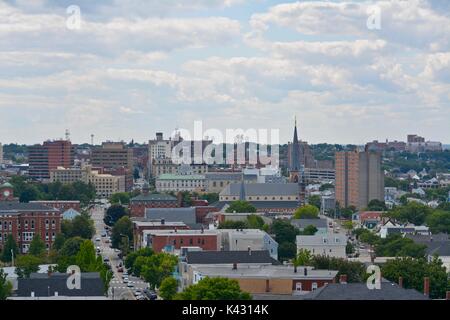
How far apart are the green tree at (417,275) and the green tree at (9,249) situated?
44.2ft

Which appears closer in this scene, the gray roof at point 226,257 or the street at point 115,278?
the street at point 115,278

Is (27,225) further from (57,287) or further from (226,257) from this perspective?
(57,287)

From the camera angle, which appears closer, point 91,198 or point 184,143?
point 91,198

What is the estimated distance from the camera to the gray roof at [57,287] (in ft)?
58.0

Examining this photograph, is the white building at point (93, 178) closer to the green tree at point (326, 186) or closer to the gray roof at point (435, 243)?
the green tree at point (326, 186)

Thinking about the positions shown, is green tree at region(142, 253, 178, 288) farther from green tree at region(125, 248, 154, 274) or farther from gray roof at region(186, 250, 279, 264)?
green tree at region(125, 248, 154, 274)

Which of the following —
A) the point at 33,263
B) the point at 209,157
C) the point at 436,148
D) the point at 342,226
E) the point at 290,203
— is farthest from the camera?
the point at 436,148

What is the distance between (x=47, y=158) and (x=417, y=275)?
53837 millimetres

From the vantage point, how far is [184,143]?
7175 centimetres

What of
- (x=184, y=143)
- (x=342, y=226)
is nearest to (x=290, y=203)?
(x=342, y=226)

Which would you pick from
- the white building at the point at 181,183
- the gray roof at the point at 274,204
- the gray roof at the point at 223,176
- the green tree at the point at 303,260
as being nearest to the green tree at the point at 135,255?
the green tree at the point at 303,260

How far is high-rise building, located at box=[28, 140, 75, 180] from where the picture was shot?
71438 mm
